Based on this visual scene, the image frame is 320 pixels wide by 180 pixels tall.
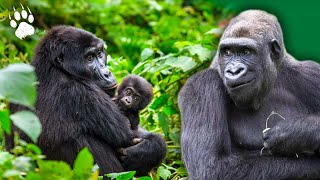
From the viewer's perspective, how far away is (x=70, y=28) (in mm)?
5562

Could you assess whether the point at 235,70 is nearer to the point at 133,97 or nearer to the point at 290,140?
the point at 290,140

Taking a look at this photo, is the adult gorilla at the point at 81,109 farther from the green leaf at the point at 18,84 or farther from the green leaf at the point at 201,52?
the green leaf at the point at 18,84

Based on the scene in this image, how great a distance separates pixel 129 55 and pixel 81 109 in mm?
3841

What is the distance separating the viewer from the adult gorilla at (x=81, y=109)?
5.05 metres

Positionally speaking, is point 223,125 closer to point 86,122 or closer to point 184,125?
point 184,125

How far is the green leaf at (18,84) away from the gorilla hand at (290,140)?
2243mm

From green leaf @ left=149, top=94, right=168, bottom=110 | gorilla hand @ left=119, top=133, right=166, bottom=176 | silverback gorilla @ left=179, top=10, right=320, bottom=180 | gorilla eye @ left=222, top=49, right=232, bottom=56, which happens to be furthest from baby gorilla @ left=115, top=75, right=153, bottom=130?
gorilla eye @ left=222, top=49, right=232, bottom=56

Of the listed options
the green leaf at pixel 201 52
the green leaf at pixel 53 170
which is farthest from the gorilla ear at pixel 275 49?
the green leaf at pixel 53 170

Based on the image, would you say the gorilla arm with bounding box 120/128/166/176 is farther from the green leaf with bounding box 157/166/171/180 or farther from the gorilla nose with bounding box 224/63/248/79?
the gorilla nose with bounding box 224/63/248/79

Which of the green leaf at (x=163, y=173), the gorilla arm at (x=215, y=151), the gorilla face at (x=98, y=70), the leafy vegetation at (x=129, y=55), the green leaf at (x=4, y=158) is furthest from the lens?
the green leaf at (x=163, y=173)

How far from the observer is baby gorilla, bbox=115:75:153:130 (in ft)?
18.5

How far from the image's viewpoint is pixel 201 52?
6.83 metres

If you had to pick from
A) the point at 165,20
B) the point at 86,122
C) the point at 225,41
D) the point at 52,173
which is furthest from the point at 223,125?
the point at 165,20

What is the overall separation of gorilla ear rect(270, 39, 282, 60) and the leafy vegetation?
1.27m
